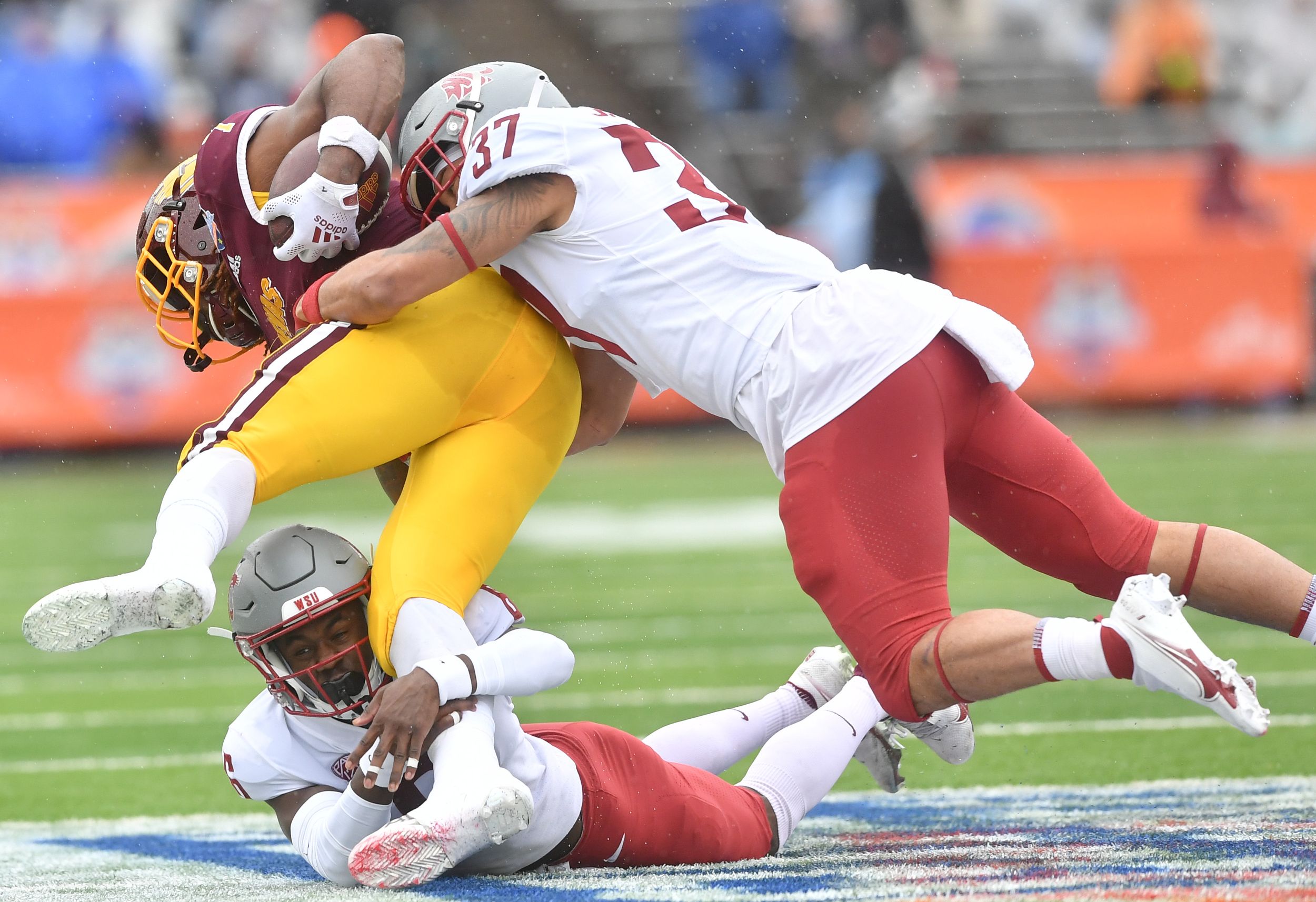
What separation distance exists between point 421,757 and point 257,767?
368 mm

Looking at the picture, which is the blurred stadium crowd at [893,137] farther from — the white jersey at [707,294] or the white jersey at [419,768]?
the white jersey at [419,768]

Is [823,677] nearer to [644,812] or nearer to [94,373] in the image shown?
[644,812]

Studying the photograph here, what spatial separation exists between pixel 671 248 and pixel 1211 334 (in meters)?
9.92

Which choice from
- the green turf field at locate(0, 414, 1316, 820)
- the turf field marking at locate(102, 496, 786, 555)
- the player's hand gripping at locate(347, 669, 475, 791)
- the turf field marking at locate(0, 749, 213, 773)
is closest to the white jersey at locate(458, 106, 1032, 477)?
the player's hand gripping at locate(347, 669, 475, 791)

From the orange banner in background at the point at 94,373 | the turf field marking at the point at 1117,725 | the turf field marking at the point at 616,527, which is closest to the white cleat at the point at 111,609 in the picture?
the turf field marking at the point at 1117,725

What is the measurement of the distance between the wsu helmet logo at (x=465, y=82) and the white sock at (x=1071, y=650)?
1.56m

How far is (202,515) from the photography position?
3.04 m

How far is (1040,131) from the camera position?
15.7 meters

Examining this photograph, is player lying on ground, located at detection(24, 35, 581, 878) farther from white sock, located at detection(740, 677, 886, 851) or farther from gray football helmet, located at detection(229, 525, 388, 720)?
white sock, located at detection(740, 677, 886, 851)

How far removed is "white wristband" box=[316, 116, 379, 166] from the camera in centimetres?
337

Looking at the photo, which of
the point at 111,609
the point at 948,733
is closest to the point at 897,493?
the point at 948,733

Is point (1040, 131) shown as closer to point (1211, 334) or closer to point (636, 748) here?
point (1211, 334)

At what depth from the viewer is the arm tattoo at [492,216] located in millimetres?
3152

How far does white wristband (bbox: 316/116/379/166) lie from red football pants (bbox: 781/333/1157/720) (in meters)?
1.06
